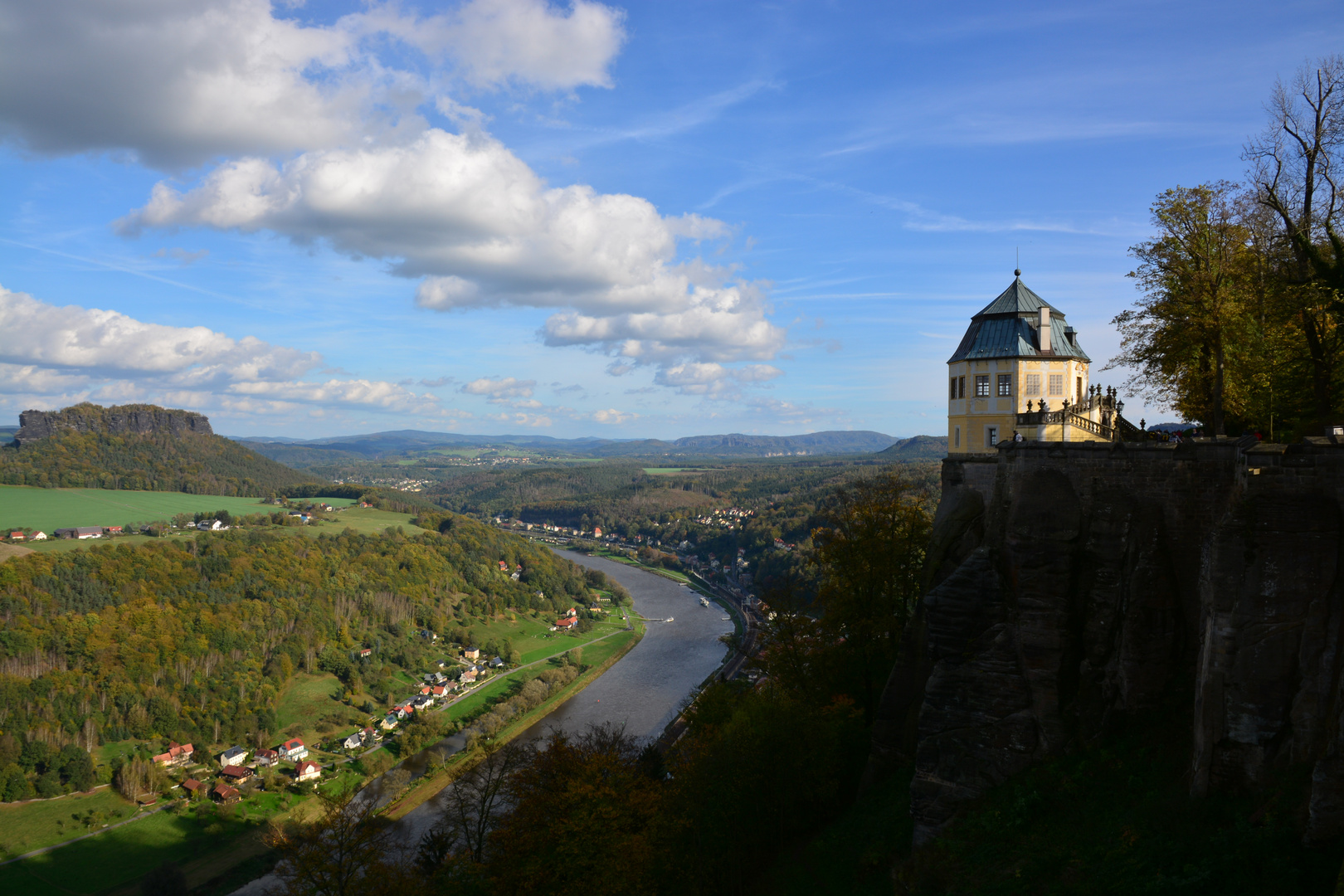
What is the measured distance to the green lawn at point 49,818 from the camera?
47906 mm

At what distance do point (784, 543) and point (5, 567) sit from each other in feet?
352

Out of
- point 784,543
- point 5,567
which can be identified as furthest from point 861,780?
point 784,543

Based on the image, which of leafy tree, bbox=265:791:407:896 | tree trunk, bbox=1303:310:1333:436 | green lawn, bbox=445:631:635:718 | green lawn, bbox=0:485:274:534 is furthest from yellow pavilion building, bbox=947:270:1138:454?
green lawn, bbox=0:485:274:534

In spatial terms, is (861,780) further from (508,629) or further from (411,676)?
(508,629)

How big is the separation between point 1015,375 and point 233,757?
220 feet

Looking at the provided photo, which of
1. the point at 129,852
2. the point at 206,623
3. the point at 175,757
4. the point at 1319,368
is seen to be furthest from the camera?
the point at 206,623

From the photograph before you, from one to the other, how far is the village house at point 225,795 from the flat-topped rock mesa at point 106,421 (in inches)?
6338

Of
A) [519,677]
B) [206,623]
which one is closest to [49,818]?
[206,623]

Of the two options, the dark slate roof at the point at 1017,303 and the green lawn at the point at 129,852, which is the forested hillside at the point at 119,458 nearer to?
the green lawn at the point at 129,852

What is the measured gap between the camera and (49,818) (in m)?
51.3

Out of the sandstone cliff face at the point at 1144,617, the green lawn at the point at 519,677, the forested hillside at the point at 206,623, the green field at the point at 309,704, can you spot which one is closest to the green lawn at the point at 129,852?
the forested hillside at the point at 206,623

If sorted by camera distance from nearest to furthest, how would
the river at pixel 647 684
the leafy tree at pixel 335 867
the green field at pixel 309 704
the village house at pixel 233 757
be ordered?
the leafy tree at pixel 335 867, the river at pixel 647 684, the village house at pixel 233 757, the green field at pixel 309 704

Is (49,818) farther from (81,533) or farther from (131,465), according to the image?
(131,465)

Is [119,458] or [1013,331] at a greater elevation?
[1013,331]
